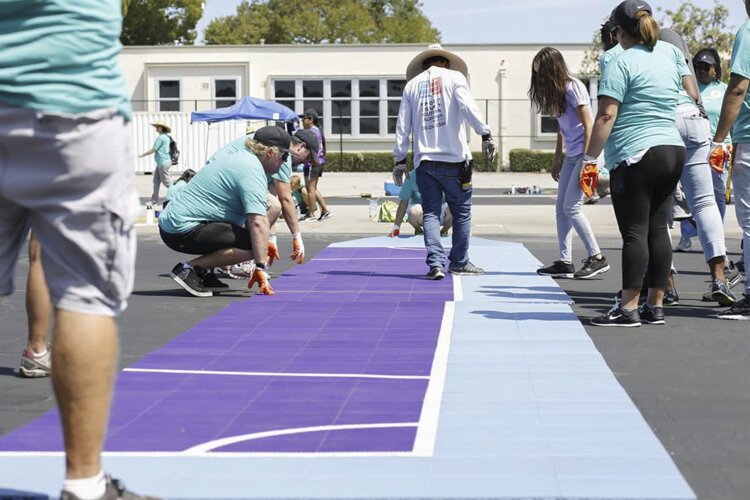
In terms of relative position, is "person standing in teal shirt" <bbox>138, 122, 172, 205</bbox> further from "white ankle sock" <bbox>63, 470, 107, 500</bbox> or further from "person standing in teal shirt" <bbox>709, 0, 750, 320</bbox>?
"white ankle sock" <bbox>63, 470, 107, 500</bbox>

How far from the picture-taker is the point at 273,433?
4.80m

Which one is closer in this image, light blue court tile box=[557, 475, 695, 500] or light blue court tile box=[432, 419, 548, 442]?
light blue court tile box=[557, 475, 695, 500]

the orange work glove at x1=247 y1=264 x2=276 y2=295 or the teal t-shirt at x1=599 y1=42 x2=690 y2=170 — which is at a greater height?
the teal t-shirt at x1=599 y1=42 x2=690 y2=170

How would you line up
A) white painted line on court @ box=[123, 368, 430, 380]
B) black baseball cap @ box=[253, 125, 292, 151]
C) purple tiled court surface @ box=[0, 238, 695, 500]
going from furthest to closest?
black baseball cap @ box=[253, 125, 292, 151]
white painted line on court @ box=[123, 368, 430, 380]
purple tiled court surface @ box=[0, 238, 695, 500]

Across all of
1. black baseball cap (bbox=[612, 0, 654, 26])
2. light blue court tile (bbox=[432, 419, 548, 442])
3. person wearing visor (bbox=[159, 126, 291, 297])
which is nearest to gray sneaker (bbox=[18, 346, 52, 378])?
light blue court tile (bbox=[432, 419, 548, 442])

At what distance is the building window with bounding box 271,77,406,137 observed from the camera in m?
46.0

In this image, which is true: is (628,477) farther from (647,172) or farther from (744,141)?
(744,141)

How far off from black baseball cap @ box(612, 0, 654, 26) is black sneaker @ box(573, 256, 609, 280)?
3.51m

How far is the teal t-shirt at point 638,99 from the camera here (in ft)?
25.4

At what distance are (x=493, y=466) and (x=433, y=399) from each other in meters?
1.20

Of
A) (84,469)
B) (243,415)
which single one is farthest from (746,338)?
(84,469)

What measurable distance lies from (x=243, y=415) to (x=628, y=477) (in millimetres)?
1721

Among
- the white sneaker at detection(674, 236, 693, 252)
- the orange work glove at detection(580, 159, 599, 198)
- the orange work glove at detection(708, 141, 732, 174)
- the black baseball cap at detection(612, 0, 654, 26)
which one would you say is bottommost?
the white sneaker at detection(674, 236, 693, 252)

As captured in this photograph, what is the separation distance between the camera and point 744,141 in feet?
26.7
